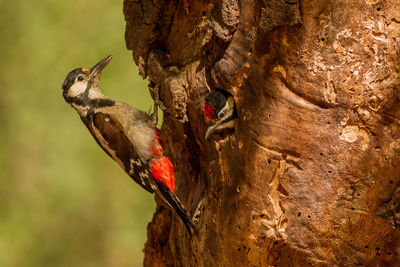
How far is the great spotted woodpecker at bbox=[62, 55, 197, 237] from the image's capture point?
8.38 ft

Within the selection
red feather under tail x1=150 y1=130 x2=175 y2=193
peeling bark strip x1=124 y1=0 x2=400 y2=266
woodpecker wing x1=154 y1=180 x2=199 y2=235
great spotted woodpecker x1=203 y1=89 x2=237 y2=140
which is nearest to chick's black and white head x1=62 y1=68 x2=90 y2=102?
red feather under tail x1=150 y1=130 x2=175 y2=193

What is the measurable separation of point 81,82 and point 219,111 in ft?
3.29

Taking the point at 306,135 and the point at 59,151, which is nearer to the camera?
the point at 306,135

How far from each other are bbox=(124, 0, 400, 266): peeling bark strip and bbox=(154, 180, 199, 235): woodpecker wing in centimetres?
10

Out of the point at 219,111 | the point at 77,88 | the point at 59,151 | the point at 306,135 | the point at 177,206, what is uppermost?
the point at 77,88

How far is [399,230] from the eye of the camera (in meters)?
1.86

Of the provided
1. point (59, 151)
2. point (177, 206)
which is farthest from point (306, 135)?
point (59, 151)

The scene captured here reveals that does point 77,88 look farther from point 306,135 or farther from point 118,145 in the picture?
point 306,135

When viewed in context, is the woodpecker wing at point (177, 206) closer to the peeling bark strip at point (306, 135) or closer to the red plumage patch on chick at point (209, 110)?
the peeling bark strip at point (306, 135)

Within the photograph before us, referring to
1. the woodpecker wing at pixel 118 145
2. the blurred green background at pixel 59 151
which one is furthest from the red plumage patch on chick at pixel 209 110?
the blurred green background at pixel 59 151

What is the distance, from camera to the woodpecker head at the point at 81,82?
274cm

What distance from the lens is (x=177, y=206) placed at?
89.8 inches

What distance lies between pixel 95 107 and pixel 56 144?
3.63 ft

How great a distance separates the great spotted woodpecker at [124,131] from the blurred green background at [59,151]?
34.2 inches
